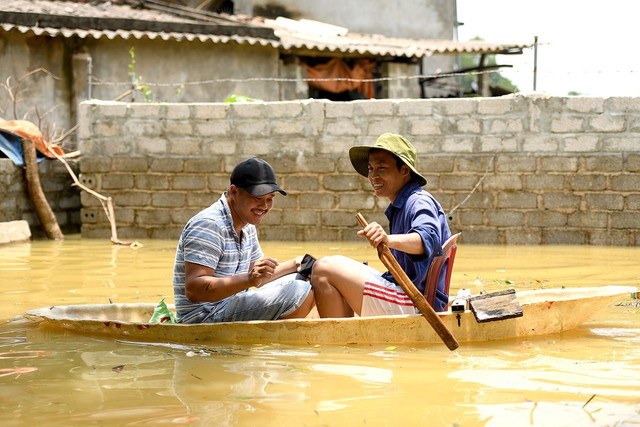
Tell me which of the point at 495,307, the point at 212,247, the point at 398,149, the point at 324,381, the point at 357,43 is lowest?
the point at 324,381

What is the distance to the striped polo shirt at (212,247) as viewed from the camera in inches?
188

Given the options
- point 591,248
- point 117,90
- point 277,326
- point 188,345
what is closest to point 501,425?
point 277,326

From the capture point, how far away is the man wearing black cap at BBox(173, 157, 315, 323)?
15.6 ft

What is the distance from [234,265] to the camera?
4980 mm

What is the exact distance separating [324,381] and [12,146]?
9.78 m

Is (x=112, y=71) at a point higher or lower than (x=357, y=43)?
lower

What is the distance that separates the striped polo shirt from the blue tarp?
837cm

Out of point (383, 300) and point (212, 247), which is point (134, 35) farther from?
point (383, 300)

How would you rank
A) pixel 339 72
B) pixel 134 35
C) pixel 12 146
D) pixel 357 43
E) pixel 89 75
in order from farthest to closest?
pixel 339 72
pixel 357 43
pixel 134 35
pixel 89 75
pixel 12 146

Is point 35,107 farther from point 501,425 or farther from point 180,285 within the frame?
point 501,425

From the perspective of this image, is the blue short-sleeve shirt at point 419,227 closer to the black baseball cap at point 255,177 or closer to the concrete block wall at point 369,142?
the black baseball cap at point 255,177

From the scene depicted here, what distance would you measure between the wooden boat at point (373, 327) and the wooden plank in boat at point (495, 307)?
0.23 feet

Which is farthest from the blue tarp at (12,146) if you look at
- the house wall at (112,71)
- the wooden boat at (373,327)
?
the wooden boat at (373,327)

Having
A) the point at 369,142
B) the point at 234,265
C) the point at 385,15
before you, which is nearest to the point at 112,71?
the point at 369,142
